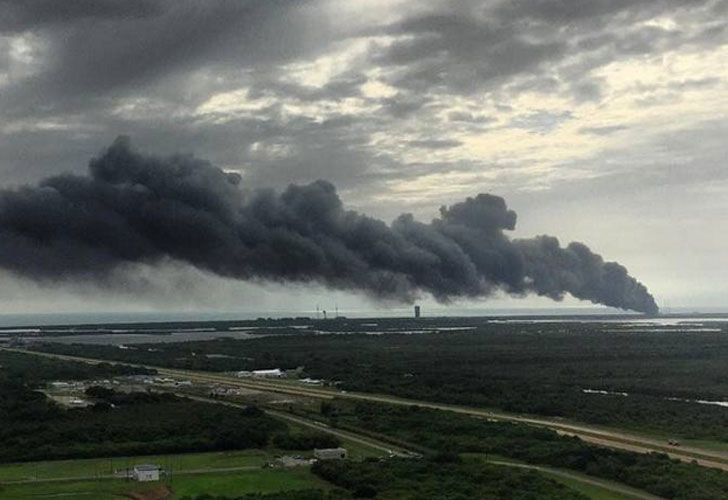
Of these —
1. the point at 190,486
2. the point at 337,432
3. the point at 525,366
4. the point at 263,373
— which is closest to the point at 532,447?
the point at 337,432

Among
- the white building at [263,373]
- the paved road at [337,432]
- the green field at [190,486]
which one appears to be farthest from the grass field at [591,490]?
the white building at [263,373]

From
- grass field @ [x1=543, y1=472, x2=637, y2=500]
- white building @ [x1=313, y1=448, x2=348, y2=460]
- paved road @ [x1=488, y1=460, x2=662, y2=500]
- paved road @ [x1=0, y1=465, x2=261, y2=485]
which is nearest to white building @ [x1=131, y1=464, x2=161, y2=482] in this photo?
paved road @ [x1=0, y1=465, x2=261, y2=485]

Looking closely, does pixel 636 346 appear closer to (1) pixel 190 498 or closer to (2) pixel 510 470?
(2) pixel 510 470

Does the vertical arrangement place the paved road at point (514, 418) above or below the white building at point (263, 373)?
below

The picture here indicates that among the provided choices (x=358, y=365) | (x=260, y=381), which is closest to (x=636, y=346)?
(x=358, y=365)

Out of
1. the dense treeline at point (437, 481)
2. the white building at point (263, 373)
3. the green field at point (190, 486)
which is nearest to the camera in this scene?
the dense treeline at point (437, 481)

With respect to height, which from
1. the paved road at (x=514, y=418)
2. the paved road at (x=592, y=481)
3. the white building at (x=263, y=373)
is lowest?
the paved road at (x=592, y=481)

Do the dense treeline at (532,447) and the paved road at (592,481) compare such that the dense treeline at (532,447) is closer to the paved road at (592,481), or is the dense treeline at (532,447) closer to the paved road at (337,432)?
the paved road at (592,481)

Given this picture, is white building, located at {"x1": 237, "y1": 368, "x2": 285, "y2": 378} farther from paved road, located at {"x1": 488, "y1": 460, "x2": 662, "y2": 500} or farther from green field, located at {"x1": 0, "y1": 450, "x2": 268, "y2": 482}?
paved road, located at {"x1": 488, "y1": 460, "x2": 662, "y2": 500}
